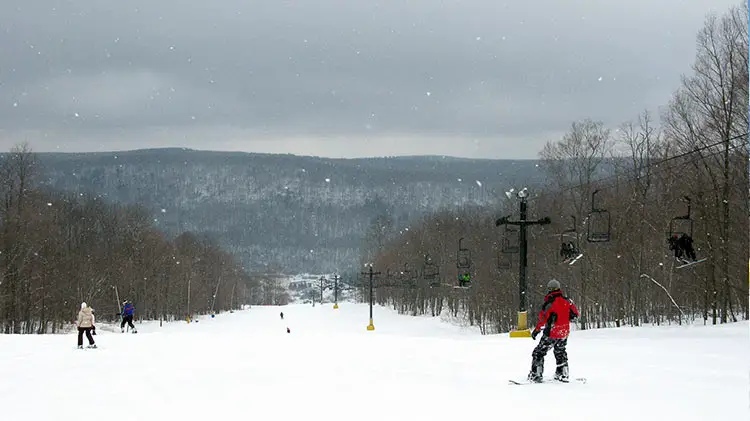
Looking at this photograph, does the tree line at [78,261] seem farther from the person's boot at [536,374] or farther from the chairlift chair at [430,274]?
the person's boot at [536,374]

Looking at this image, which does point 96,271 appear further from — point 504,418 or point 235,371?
point 504,418

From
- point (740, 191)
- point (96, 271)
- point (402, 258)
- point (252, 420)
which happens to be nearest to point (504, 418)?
point (252, 420)

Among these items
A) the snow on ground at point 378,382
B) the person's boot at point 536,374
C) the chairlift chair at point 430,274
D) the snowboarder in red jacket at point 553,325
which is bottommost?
the snow on ground at point 378,382

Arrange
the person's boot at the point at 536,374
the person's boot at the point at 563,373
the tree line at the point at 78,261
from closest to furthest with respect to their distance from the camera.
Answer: the person's boot at the point at 536,374, the person's boot at the point at 563,373, the tree line at the point at 78,261

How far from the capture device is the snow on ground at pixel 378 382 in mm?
11938

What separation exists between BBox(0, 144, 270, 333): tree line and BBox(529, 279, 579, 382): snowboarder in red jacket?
4763 cm

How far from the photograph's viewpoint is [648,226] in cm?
5075

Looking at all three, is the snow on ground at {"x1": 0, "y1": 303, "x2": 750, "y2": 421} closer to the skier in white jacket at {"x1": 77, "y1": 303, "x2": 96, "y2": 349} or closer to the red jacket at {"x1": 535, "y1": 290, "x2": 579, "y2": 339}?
the skier in white jacket at {"x1": 77, "y1": 303, "x2": 96, "y2": 349}

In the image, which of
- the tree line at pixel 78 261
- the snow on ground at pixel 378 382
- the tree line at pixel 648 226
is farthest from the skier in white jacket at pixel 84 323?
the tree line at pixel 78 261

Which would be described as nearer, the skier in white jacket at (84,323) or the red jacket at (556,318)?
the red jacket at (556,318)

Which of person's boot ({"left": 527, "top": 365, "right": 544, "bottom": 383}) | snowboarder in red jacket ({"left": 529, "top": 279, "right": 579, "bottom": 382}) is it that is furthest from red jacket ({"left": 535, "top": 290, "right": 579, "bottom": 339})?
person's boot ({"left": 527, "top": 365, "right": 544, "bottom": 383})

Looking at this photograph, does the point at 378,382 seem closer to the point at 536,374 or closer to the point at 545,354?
the point at 536,374

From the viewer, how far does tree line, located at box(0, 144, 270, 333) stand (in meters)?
58.5

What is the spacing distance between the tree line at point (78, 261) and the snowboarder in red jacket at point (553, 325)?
4763 centimetres
